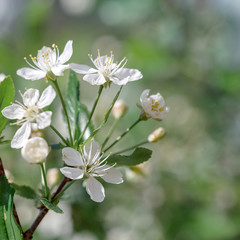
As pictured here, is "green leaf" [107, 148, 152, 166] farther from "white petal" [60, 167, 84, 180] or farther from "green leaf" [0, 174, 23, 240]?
"green leaf" [0, 174, 23, 240]

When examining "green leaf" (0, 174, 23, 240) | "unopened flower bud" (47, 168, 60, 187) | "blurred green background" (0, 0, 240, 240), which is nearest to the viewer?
"green leaf" (0, 174, 23, 240)

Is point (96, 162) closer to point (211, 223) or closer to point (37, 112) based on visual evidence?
point (37, 112)

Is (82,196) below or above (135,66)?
below

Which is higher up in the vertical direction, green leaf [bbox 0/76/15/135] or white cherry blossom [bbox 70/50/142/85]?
white cherry blossom [bbox 70/50/142/85]

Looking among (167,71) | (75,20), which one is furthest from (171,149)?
(75,20)

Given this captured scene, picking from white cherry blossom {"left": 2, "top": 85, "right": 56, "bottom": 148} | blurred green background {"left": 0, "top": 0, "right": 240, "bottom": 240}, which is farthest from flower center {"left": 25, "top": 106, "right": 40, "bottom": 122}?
blurred green background {"left": 0, "top": 0, "right": 240, "bottom": 240}

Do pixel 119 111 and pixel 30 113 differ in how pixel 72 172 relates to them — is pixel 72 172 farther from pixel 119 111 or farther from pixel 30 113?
pixel 119 111
